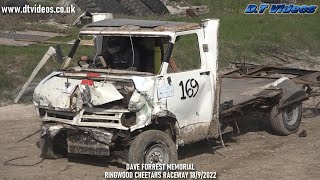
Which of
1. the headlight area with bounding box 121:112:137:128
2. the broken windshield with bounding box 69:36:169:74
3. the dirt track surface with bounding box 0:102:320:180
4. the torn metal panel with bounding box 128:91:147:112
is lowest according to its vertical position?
the dirt track surface with bounding box 0:102:320:180

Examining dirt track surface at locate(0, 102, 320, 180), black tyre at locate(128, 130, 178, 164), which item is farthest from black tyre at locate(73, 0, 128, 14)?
black tyre at locate(128, 130, 178, 164)

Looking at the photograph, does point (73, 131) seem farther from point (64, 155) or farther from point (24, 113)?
point (24, 113)

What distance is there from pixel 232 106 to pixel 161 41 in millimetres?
1541

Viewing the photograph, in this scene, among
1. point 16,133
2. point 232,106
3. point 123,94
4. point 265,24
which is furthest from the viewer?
point 265,24

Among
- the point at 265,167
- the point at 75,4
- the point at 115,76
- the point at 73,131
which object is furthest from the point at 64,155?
the point at 75,4

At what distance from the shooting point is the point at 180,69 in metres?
8.14

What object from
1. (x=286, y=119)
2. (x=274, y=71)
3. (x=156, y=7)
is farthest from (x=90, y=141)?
(x=156, y=7)

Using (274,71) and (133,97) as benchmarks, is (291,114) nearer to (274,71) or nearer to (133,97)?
(274,71)

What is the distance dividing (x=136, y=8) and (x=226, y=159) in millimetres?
14583

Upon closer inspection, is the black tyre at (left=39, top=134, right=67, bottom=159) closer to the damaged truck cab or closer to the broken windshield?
the damaged truck cab

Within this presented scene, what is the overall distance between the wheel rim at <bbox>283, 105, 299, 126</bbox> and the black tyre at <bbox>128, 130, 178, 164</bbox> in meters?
3.15

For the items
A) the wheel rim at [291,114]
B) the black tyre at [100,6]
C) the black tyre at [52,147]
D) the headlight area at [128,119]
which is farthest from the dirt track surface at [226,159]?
the black tyre at [100,6]

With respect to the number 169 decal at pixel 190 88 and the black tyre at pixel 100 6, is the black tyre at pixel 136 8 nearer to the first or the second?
the black tyre at pixel 100 6

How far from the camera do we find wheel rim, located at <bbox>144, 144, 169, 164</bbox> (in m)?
7.38
